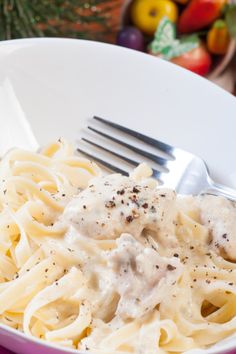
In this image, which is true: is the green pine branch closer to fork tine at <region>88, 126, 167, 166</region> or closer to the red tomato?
the red tomato

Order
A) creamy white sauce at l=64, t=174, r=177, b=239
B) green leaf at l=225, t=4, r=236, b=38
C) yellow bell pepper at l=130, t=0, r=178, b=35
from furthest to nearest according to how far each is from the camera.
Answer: yellow bell pepper at l=130, t=0, r=178, b=35, green leaf at l=225, t=4, r=236, b=38, creamy white sauce at l=64, t=174, r=177, b=239

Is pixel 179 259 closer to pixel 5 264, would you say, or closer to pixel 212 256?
pixel 212 256

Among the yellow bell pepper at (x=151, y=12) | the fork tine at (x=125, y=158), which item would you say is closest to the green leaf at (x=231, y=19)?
the yellow bell pepper at (x=151, y=12)

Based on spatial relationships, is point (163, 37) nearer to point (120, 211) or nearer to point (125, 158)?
point (125, 158)

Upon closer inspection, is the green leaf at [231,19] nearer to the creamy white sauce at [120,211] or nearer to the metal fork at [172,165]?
the metal fork at [172,165]

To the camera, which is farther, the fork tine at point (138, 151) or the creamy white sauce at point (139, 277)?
the fork tine at point (138, 151)

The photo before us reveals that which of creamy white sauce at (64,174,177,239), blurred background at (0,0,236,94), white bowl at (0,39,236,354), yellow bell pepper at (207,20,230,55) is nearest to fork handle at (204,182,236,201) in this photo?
white bowl at (0,39,236,354)

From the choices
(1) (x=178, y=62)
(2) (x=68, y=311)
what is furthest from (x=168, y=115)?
(1) (x=178, y=62)
